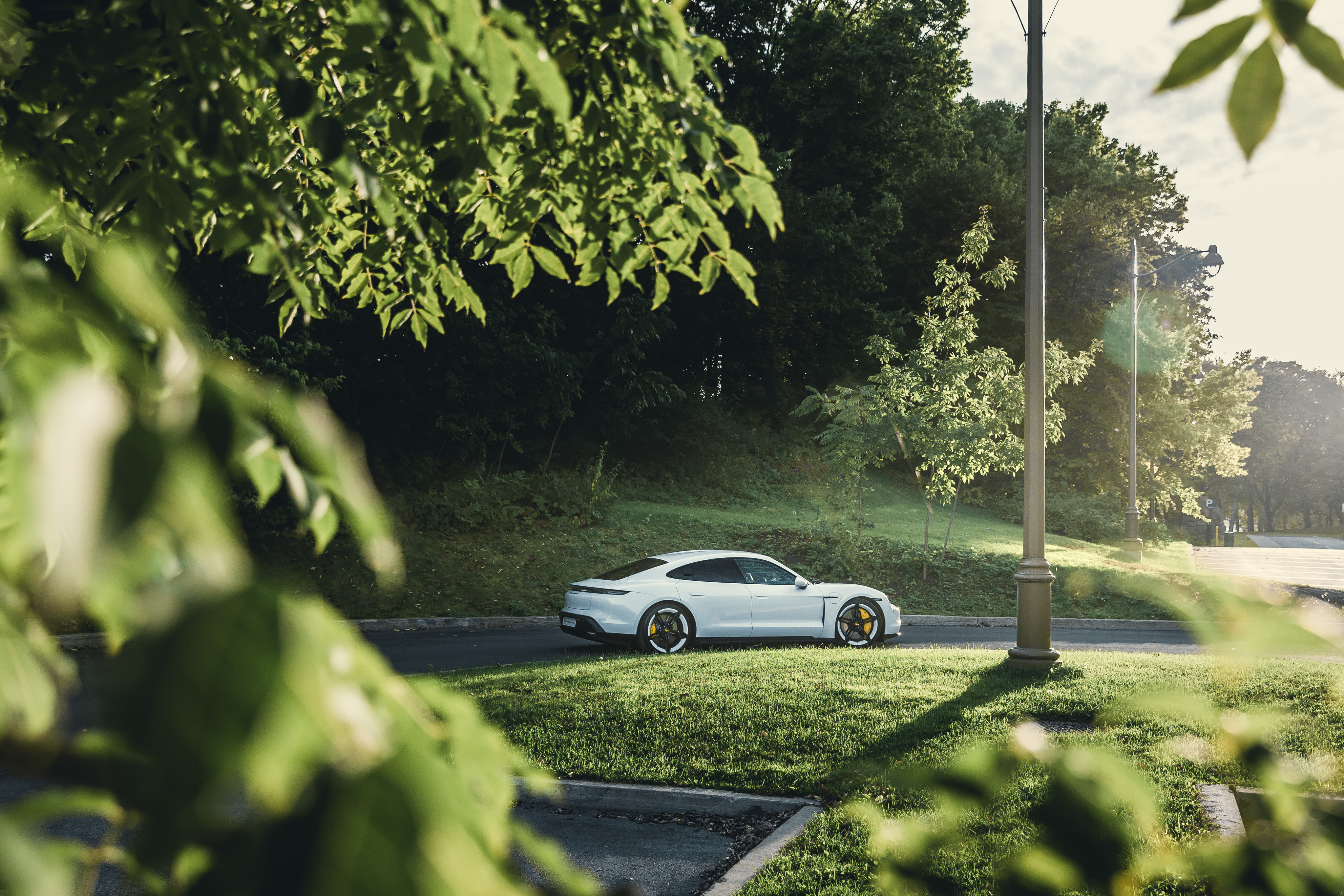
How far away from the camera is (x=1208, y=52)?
1097 mm

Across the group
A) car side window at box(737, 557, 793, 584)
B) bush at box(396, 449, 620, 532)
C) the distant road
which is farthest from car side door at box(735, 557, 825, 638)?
bush at box(396, 449, 620, 532)

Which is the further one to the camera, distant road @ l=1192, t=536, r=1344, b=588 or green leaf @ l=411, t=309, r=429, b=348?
distant road @ l=1192, t=536, r=1344, b=588

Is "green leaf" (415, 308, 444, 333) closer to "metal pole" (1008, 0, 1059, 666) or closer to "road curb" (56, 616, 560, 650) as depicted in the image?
"metal pole" (1008, 0, 1059, 666)

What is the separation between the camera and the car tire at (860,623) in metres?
13.0

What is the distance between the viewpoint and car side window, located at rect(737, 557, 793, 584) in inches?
503

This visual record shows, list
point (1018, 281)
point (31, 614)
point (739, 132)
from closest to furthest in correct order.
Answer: point (31, 614)
point (739, 132)
point (1018, 281)

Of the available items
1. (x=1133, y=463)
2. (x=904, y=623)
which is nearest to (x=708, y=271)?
(x=904, y=623)

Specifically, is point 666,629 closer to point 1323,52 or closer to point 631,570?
point 631,570

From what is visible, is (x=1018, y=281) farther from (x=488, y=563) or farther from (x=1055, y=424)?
(x=488, y=563)

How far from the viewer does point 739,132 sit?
2.69 m

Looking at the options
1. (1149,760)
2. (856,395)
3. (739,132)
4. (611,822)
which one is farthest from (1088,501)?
(739,132)

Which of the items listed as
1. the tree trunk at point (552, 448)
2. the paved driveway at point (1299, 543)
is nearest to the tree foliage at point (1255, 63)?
the tree trunk at point (552, 448)

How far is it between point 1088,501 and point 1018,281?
11487 mm

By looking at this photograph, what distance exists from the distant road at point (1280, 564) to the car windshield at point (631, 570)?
1089 centimetres
